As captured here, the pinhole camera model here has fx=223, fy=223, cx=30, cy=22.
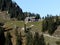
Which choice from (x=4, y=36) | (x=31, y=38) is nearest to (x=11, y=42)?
(x=4, y=36)

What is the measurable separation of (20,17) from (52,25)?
218 feet

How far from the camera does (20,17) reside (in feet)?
641

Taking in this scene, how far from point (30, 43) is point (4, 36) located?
2103cm

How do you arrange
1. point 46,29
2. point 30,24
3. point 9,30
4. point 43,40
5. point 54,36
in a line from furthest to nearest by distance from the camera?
point 30,24 < point 9,30 < point 46,29 < point 54,36 < point 43,40

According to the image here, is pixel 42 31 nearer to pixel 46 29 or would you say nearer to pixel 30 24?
pixel 46 29

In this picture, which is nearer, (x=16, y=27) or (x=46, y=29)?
(x=46, y=29)

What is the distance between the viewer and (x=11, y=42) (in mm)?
124375

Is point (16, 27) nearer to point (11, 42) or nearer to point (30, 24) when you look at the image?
point (30, 24)

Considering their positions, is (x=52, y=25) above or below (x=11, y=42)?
above

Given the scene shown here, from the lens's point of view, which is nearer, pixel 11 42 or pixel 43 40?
pixel 43 40

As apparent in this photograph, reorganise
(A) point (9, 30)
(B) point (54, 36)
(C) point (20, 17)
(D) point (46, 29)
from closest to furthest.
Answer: (B) point (54, 36)
(D) point (46, 29)
(A) point (9, 30)
(C) point (20, 17)

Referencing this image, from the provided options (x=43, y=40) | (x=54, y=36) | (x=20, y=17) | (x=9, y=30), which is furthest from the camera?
(x=20, y=17)

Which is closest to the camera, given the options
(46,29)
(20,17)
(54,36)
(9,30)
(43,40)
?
(43,40)

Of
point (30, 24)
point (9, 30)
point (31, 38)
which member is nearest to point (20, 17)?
point (30, 24)
